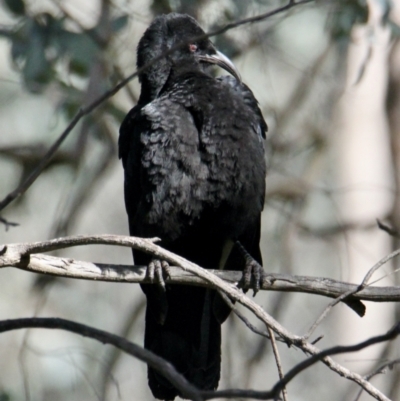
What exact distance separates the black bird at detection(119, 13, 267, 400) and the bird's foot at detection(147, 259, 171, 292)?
21 millimetres

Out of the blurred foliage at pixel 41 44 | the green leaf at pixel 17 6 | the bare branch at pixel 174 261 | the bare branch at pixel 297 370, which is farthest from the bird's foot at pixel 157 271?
the green leaf at pixel 17 6

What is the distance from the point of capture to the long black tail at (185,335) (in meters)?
4.55

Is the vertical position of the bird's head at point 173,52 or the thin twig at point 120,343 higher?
the bird's head at point 173,52

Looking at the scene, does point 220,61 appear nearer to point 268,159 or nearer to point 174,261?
point 268,159

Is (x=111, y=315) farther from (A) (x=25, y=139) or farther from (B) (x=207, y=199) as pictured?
(B) (x=207, y=199)

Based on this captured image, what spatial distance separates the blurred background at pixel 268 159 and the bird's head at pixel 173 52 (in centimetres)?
73

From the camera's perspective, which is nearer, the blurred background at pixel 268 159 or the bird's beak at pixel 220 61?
the bird's beak at pixel 220 61

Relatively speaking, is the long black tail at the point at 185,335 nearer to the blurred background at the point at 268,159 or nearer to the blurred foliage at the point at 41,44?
the blurred background at the point at 268,159

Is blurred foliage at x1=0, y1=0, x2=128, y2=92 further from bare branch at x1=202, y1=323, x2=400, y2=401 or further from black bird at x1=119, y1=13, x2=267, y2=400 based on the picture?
bare branch at x1=202, y1=323, x2=400, y2=401

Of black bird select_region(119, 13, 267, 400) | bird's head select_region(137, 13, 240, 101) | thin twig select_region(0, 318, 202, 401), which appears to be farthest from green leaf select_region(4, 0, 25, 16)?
thin twig select_region(0, 318, 202, 401)

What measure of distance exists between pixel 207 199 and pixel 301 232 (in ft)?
12.4

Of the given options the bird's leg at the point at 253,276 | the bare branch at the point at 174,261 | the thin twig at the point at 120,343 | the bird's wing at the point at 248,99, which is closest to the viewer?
the thin twig at the point at 120,343

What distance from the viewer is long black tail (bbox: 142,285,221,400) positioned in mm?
4551

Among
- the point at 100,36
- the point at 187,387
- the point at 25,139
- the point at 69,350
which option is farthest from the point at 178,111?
the point at 25,139
